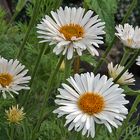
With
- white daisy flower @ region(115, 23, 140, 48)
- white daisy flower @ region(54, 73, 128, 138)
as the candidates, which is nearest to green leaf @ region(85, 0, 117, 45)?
white daisy flower @ region(115, 23, 140, 48)

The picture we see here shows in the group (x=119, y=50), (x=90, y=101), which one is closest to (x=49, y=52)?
(x=90, y=101)

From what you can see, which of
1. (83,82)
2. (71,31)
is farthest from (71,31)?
(83,82)

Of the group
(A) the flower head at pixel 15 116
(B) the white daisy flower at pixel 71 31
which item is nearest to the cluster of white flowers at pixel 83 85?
(B) the white daisy flower at pixel 71 31

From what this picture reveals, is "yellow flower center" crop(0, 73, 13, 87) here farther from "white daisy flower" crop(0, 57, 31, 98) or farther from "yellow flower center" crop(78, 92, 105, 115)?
"yellow flower center" crop(78, 92, 105, 115)

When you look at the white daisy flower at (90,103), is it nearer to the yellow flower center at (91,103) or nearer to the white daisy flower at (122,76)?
the yellow flower center at (91,103)

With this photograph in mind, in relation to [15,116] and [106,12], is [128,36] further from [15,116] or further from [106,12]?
[15,116]

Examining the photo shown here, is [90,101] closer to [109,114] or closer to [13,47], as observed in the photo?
[109,114]
